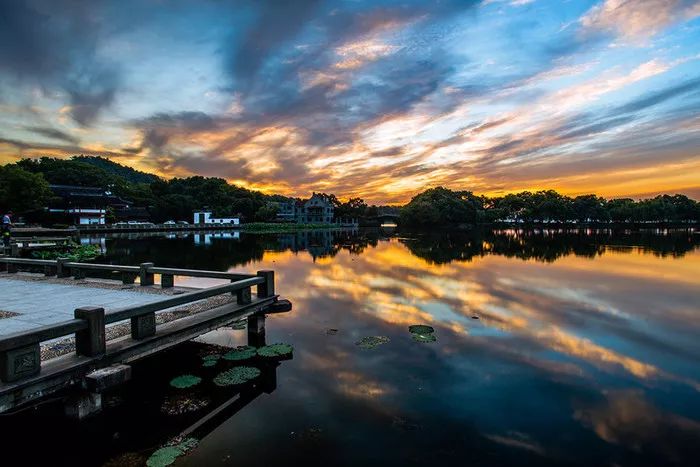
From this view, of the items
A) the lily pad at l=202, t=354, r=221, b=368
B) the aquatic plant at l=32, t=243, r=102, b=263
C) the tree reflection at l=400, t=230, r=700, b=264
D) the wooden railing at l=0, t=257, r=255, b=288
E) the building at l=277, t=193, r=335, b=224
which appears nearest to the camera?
the lily pad at l=202, t=354, r=221, b=368

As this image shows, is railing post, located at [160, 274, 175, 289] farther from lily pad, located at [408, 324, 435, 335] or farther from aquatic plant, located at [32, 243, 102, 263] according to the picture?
aquatic plant, located at [32, 243, 102, 263]

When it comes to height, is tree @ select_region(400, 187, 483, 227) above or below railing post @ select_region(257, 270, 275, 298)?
above

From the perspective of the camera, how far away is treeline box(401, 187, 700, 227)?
10625 cm

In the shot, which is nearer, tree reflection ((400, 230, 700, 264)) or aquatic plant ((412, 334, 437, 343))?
aquatic plant ((412, 334, 437, 343))

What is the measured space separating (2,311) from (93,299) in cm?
169

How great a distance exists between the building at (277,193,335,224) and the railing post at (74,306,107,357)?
4128 inches

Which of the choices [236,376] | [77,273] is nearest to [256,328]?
[236,376]

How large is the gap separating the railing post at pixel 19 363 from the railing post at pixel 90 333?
60cm

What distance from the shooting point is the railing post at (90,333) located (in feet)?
17.8

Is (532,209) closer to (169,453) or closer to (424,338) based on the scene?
(424,338)

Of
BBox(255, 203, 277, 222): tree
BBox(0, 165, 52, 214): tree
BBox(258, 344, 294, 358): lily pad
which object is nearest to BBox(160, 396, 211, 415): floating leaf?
BBox(258, 344, 294, 358): lily pad

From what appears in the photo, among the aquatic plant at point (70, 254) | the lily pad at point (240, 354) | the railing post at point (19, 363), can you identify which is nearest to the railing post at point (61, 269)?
the lily pad at point (240, 354)

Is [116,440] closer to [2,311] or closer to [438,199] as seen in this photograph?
[2,311]

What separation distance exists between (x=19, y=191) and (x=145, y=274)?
206 feet
